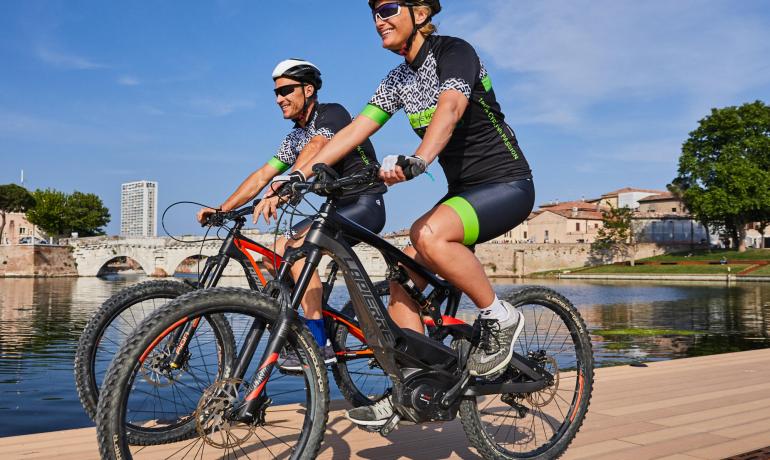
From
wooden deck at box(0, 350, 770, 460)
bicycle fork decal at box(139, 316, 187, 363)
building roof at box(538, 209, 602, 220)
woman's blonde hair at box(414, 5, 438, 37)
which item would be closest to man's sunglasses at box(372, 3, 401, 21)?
woman's blonde hair at box(414, 5, 438, 37)

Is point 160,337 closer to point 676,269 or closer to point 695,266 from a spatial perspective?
point 676,269

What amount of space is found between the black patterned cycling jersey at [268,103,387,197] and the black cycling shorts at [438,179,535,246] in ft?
4.02

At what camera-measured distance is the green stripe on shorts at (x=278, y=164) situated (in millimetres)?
5289

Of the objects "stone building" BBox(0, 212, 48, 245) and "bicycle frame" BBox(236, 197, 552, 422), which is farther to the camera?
"stone building" BBox(0, 212, 48, 245)

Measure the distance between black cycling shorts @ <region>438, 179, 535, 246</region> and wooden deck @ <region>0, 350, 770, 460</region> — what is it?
1377 millimetres

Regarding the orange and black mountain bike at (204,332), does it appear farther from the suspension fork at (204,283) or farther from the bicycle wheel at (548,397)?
the bicycle wheel at (548,397)

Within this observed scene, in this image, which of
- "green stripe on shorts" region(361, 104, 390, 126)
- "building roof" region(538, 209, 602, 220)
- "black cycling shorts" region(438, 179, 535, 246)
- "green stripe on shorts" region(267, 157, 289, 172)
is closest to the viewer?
"black cycling shorts" region(438, 179, 535, 246)

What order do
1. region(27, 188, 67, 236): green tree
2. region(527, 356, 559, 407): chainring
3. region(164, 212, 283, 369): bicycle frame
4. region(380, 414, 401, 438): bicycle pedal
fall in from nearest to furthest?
region(380, 414, 401, 438): bicycle pedal
region(527, 356, 559, 407): chainring
region(164, 212, 283, 369): bicycle frame
region(27, 188, 67, 236): green tree

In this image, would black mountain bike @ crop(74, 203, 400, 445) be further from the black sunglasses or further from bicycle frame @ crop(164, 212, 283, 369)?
the black sunglasses

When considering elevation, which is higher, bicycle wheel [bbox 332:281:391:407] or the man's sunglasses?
the man's sunglasses

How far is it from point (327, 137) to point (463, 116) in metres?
1.36

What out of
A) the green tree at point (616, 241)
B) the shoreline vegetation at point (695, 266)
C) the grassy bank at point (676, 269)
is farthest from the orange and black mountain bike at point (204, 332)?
the green tree at point (616, 241)

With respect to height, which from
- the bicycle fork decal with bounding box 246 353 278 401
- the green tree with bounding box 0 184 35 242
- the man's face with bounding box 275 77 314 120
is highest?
the green tree with bounding box 0 184 35 242

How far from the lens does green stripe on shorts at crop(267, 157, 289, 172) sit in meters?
5.29
